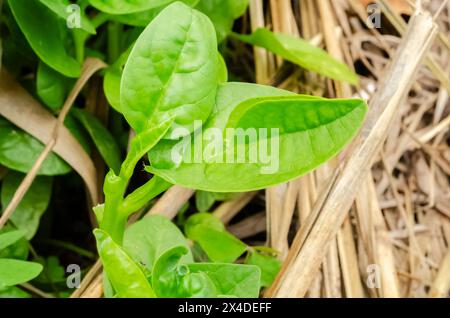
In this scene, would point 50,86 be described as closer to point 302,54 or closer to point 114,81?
point 114,81

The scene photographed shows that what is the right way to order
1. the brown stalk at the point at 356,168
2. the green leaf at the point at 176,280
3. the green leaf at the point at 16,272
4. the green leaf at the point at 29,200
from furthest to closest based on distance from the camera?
the green leaf at the point at 29,200 → the brown stalk at the point at 356,168 → the green leaf at the point at 16,272 → the green leaf at the point at 176,280

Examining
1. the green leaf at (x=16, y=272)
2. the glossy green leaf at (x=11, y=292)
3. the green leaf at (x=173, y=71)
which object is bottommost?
the green leaf at (x=16, y=272)

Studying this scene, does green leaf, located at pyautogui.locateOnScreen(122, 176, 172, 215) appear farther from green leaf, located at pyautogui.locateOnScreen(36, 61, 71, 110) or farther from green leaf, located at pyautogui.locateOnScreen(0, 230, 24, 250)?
green leaf, located at pyautogui.locateOnScreen(36, 61, 71, 110)

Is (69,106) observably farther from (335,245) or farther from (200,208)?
(335,245)

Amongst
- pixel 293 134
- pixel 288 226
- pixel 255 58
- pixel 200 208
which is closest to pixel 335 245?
pixel 288 226

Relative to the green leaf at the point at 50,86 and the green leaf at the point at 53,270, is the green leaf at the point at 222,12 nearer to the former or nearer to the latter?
the green leaf at the point at 50,86

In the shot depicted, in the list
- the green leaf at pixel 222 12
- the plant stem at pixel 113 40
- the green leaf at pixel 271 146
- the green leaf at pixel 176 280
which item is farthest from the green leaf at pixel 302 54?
the green leaf at pixel 176 280

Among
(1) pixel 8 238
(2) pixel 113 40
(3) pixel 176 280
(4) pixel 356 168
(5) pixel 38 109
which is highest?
(2) pixel 113 40

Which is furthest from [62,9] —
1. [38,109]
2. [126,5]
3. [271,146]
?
[271,146]
